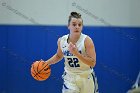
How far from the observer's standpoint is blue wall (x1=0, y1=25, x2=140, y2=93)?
5.51 m

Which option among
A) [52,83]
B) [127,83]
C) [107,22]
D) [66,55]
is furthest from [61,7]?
[66,55]

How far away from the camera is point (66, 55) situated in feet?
10.9

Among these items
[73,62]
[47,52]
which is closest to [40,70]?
[73,62]

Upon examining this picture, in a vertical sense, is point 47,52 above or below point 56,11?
below

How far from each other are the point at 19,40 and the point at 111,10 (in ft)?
6.17

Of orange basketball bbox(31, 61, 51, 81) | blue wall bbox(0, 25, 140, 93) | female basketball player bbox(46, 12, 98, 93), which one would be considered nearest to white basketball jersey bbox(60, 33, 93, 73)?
female basketball player bbox(46, 12, 98, 93)

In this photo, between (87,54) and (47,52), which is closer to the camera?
(87,54)

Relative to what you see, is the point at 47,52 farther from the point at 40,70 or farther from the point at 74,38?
the point at 74,38

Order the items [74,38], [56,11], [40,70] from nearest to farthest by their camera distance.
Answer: [74,38] < [40,70] < [56,11]

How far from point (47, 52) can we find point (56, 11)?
31.9 inches

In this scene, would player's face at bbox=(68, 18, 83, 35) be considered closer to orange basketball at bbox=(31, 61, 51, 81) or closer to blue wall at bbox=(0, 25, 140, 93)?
orange basketball at bbox=(31, 61, 51, 81)

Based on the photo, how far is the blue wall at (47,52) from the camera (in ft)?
18.1

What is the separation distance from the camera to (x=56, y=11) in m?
5.52

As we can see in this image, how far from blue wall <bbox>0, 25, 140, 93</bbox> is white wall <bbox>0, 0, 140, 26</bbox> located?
12cm
